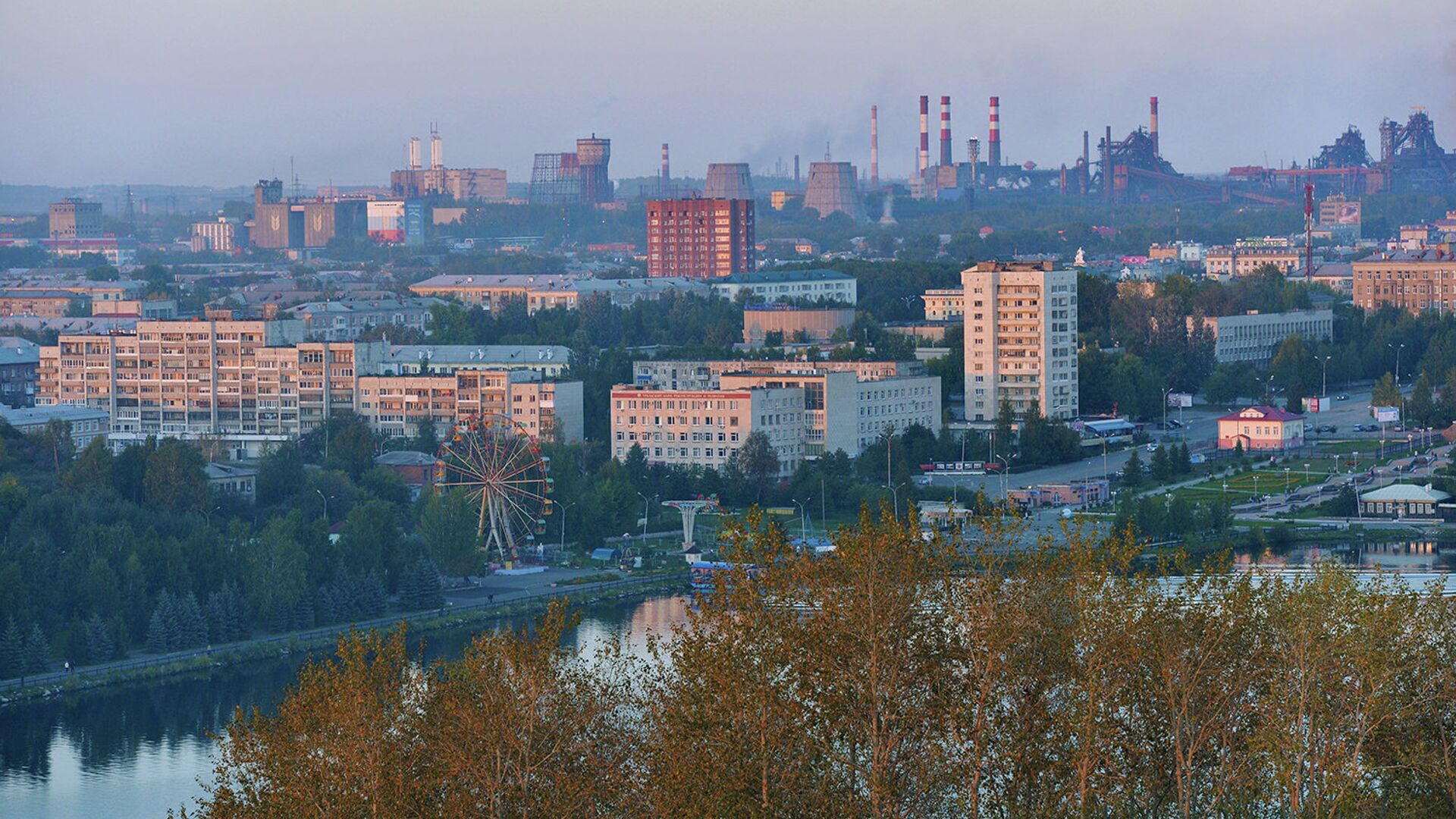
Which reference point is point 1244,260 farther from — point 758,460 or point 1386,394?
point 758,460

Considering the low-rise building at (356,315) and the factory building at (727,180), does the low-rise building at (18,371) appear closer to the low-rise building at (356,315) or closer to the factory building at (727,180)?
the low-rise building at (356,315)

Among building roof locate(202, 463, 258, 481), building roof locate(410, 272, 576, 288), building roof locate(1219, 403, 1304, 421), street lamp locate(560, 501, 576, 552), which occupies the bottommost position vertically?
street lamp locate(560, 501, 576, 552)

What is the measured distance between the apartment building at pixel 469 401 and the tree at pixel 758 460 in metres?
2.32

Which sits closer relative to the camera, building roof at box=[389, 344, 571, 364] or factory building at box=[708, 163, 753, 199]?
building roof at box=[389, 344, 571, 364]

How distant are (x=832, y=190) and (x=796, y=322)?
147 ft

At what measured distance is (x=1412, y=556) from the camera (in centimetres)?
1961

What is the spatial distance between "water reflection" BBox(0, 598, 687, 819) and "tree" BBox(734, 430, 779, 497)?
5.96m

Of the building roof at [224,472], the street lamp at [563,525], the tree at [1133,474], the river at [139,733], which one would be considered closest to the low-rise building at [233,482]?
the building roof at [224,472]

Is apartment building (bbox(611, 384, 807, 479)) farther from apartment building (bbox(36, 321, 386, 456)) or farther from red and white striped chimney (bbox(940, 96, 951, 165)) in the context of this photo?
red and white striped chimney (bbox(940, 96, 951, 165))

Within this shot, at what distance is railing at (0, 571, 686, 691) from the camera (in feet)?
51.8

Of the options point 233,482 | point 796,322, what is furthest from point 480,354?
point 233,482

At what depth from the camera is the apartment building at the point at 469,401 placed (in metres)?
26.0

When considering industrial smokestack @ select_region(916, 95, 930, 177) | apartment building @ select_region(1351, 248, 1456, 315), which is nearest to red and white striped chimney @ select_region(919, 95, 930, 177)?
industrial smokestack @ select_region(916, 95, 930, 177)

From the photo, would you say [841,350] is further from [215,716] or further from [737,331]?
[215,716]
